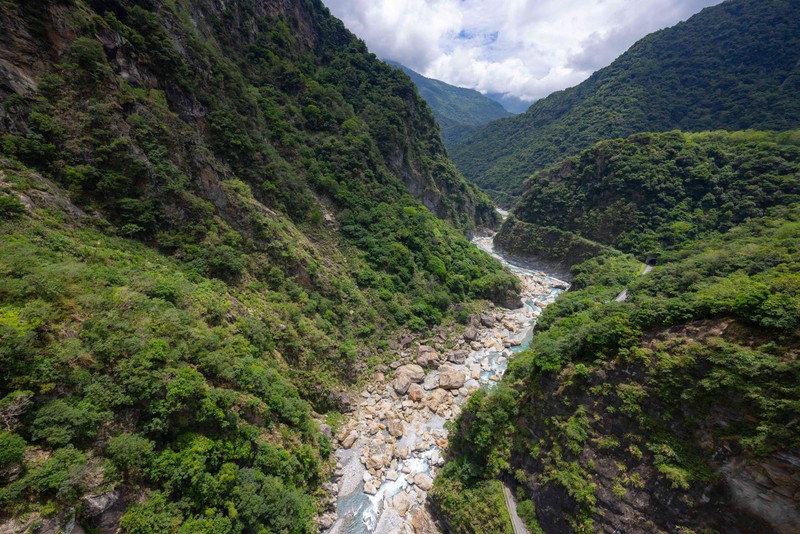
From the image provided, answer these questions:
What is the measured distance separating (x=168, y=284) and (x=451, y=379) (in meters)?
29.6

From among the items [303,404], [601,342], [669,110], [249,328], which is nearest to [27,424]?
[249,328]

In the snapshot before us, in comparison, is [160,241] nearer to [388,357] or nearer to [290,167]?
[290,167]

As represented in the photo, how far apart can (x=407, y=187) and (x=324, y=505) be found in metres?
59.8

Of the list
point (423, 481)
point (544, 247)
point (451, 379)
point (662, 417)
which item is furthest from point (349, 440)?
point (544, 247)

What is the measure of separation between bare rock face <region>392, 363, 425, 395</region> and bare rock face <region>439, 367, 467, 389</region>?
2.36 m

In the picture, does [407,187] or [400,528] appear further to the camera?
[407,187]

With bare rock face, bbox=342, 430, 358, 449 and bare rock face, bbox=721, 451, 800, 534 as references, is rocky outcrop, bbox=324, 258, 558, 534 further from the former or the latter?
bare rock face, bbox=721, 451, 800, 534

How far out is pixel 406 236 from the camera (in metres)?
49.8

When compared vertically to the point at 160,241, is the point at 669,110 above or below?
above

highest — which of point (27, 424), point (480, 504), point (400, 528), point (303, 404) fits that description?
point (27, 424)

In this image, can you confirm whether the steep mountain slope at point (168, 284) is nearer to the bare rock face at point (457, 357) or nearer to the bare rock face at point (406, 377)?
the bare rock face at point (406, 377)

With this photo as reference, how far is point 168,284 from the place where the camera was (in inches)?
794

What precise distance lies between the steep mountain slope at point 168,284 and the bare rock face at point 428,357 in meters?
3.67

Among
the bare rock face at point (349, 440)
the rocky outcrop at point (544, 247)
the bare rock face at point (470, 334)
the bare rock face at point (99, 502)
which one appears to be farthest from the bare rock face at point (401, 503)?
the rocky outcrop at point (544, 247)
